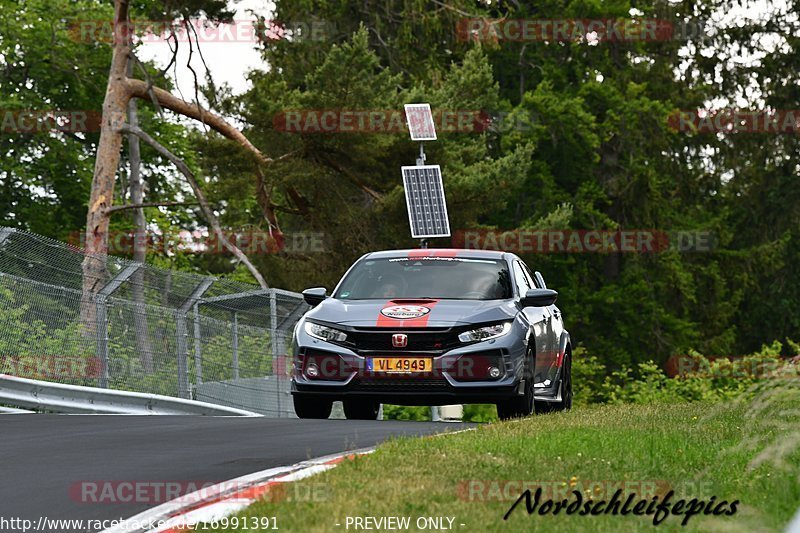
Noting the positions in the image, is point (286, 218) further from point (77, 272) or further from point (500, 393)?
point (500, 393)

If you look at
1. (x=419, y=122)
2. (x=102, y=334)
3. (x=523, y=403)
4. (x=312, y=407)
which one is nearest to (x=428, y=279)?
(x=523, y=403)

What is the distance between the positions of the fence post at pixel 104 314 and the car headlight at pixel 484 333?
20.4 ft

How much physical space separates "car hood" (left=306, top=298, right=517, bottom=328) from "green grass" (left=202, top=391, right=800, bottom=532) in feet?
6.95

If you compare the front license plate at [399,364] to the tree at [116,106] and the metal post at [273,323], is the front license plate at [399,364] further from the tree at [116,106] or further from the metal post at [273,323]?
the tree at [116,106]

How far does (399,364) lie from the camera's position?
46.1 ft

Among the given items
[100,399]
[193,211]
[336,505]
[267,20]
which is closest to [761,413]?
[336,505]

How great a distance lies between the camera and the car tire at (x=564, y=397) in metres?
17.0

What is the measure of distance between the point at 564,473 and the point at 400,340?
5482mm

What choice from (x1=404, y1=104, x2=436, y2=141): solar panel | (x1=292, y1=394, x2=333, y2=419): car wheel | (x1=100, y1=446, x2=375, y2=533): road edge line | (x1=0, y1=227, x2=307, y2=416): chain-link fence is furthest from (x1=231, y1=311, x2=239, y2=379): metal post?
(x1=100, y1=446, x2=375, y2=533): road edge line

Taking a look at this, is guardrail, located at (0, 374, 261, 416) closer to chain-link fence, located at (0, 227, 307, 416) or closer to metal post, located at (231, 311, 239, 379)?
chain-link fence, located at (0, 227, 307, 416)

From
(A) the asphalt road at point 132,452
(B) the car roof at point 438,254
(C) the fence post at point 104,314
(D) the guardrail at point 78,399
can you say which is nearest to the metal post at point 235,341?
(D) the guardrail at point 78,399

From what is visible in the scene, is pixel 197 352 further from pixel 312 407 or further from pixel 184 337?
pixel 312 407

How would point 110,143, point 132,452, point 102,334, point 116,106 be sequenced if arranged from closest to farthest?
1. point 132,452
2. point 102,334
3. point 110,143
4. point 116,106

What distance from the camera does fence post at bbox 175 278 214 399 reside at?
2041cm
